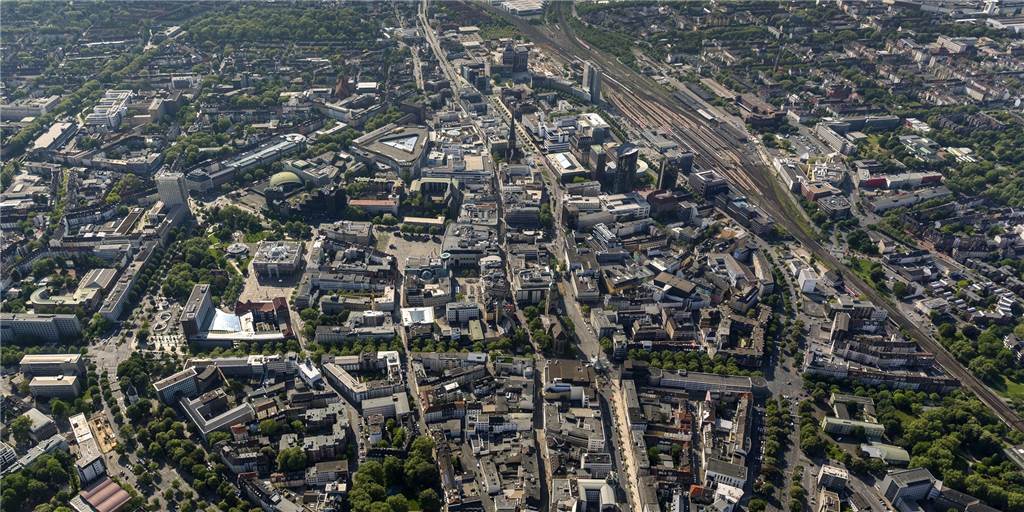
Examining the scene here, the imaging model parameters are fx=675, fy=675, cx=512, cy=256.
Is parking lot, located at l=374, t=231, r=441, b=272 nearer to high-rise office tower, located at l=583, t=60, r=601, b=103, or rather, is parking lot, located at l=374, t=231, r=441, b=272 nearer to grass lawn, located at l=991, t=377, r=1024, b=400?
high-rise office tower, located at l=583, t=60, r=601, b=103

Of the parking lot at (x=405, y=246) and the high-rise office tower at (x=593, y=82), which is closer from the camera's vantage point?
the parking lot at (x=405, y=246)

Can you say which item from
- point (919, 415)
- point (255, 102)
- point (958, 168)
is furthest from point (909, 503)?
point (255, 102)

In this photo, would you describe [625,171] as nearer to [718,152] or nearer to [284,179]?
[718,152]

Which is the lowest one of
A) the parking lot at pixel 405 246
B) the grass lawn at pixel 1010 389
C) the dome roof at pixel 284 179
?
the grass lawn at pixel 1010 389

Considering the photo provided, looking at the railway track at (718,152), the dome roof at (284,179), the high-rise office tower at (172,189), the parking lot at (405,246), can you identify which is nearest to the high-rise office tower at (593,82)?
the railway track at (718,152)

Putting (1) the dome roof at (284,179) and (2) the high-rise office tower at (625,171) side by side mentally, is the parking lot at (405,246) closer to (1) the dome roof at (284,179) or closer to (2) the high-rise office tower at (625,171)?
(1) the dome roof at (284,179)

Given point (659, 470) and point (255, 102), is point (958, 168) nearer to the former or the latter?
point (659, 470)
